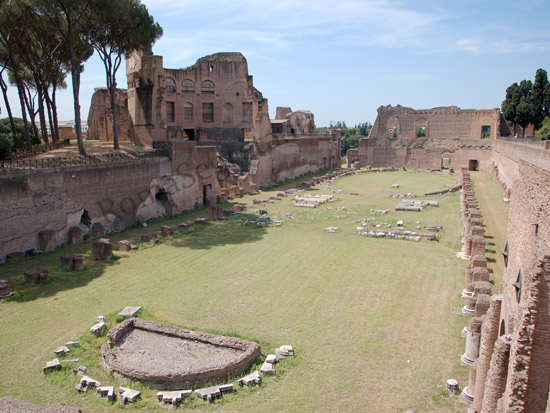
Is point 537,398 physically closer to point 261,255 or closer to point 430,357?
point 430,357

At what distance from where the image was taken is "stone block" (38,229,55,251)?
15.5m

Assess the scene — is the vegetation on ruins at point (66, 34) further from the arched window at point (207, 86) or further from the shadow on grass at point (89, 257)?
the arched window at point (207, 86)

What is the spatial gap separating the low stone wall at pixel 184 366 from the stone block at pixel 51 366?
2.45 feet

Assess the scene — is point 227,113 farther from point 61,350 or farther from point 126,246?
point 61,350

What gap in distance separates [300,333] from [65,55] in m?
22.3

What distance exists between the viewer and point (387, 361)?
813 cm

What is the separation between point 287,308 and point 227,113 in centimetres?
2974

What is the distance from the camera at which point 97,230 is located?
17.6m

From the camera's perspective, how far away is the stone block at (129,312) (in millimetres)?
9906

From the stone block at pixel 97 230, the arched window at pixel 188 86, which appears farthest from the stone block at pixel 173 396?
the arched window at pixel 188 86

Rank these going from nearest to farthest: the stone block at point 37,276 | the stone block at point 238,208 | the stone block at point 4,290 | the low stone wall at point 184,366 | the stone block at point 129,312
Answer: the low stone wall at point 184,366 < the stone block at point 129,312 < the stone block at point 4,290 < the stone block at point 37,276 < the stone block at point 238,208

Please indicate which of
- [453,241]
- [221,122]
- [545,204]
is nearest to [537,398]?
[545,204]

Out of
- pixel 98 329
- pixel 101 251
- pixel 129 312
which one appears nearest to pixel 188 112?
pixel 101 251

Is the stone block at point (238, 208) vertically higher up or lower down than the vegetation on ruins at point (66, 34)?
lower down
